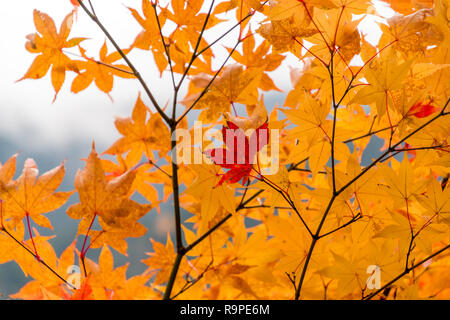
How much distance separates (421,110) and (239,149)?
239 millimetres

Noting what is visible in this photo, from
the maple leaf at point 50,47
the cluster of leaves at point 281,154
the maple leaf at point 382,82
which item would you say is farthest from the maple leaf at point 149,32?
the maple leaf at point 382,82

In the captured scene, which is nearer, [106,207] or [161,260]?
[106,207]

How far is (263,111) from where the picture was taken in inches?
18.2

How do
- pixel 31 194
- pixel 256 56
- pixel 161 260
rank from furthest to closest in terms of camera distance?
1. pixel 161 260
2. pixel 256 56
3. pixel 31 194

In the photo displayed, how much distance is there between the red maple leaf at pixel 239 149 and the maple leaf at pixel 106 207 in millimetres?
144

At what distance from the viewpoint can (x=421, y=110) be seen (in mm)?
464

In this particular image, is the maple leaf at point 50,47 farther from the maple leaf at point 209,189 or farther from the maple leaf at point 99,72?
the maple leaf at point 209,189

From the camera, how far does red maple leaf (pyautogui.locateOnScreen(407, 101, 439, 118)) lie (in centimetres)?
45

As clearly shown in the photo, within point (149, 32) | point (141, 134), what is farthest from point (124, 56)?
point (141, 134)

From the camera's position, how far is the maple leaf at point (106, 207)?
19.8 inches

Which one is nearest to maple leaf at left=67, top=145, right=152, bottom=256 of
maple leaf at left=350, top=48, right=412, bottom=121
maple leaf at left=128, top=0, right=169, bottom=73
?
maple leaf at left=128, top=0, right=169, bottom=73

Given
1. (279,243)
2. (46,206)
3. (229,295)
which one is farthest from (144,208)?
(229,295)

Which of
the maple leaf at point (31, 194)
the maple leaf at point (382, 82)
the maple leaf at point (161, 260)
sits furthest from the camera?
the maple leaf at point (161, 260)

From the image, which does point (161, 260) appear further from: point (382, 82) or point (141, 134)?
point (382, 82)
